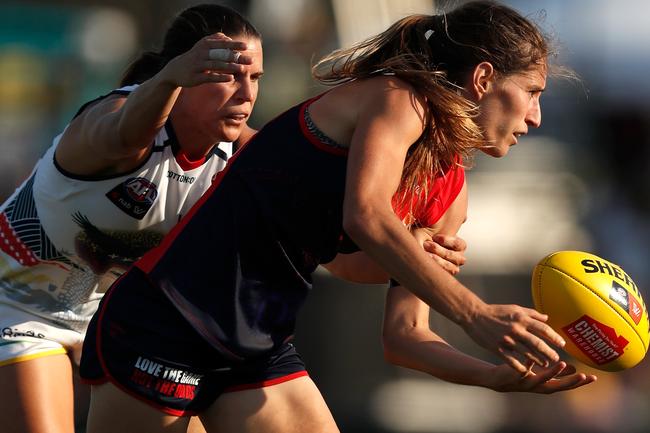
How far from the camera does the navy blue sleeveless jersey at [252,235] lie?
3.34 meters

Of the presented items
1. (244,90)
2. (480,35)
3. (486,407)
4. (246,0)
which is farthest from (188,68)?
(486,407)

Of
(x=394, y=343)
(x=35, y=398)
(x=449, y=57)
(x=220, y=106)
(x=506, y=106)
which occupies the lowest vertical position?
(x=35, y=398)

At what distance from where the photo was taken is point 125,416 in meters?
3.39

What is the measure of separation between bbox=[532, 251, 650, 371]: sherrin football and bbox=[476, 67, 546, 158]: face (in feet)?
1.44

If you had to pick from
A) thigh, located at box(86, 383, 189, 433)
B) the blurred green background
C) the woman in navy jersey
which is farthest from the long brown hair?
the blurred green background

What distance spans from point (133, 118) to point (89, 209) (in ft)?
1.66

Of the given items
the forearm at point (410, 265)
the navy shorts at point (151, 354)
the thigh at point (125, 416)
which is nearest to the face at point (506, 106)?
the forearm at point (410, 265)

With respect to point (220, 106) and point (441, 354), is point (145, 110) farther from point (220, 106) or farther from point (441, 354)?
point (441, 354)

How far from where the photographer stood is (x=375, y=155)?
313 cm

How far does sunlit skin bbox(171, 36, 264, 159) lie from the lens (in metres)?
3.95

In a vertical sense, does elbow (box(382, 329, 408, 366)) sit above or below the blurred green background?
above

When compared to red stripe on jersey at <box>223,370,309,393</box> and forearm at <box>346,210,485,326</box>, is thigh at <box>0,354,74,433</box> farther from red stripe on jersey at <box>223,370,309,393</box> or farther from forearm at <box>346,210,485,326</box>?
forearm at <box>346,210,485,326</box>

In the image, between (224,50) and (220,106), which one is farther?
(220,106)

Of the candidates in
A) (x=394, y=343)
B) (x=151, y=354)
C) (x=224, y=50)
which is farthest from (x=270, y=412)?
(x=224, y=50)
